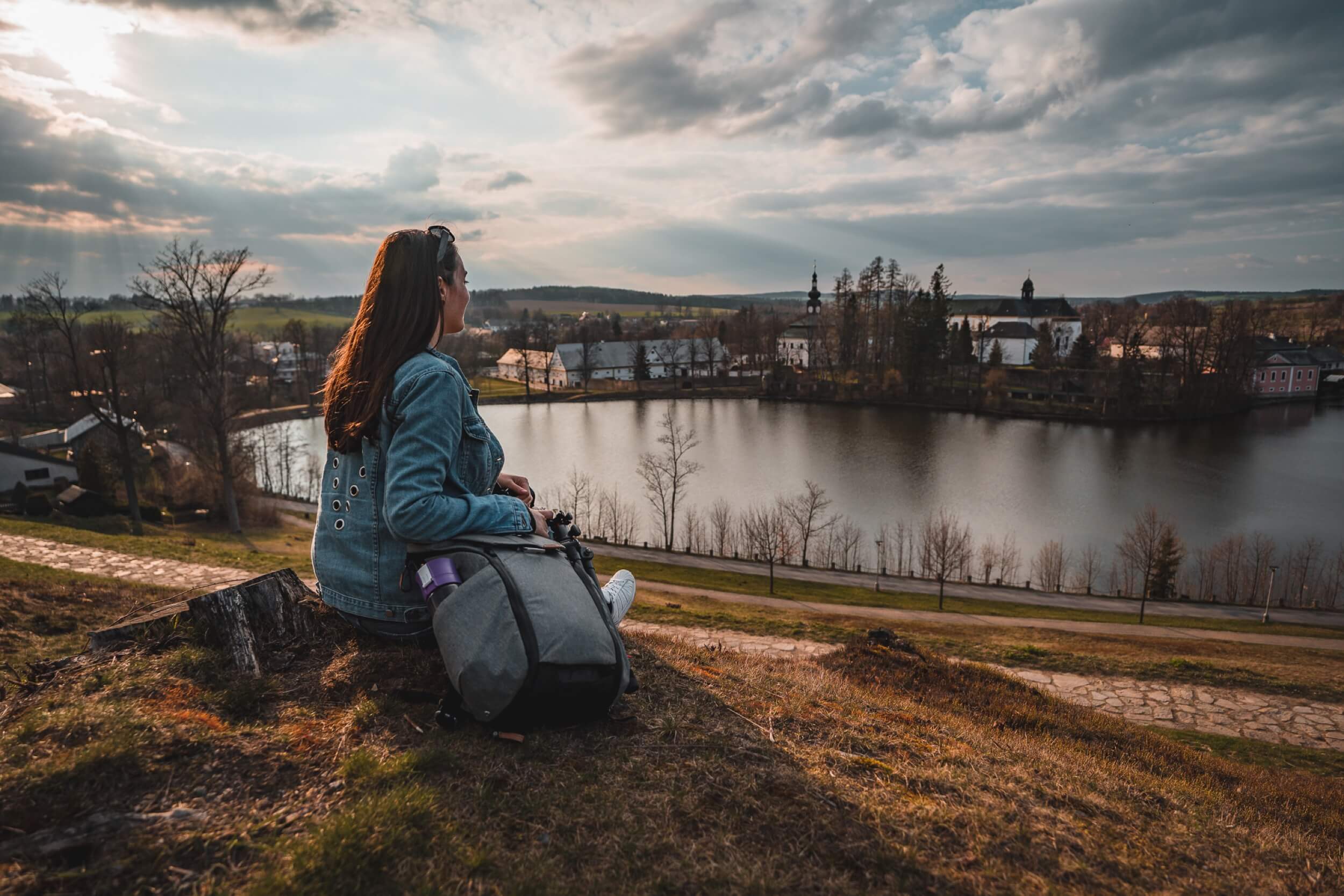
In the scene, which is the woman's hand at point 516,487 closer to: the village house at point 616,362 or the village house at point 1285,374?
the village house at point 616,362

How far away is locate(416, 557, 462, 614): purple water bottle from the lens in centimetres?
288

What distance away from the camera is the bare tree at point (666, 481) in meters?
32.3

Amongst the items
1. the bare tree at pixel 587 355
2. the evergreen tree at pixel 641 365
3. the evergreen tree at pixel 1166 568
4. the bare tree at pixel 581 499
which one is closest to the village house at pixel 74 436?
the bare tree at pixel 581 499

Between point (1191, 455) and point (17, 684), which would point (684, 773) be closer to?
point (17, 684)

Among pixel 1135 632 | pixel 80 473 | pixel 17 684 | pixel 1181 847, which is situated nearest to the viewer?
pixel 1181 847

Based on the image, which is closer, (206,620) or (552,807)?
(552,807)

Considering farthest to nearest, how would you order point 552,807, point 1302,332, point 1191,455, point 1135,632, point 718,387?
point 1302,332
point 718,387
point 1191,455
point 1135,632
point 552,807

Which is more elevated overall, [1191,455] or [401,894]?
[401,894]

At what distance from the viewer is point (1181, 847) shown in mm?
2939

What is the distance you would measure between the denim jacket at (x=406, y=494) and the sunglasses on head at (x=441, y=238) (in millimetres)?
466

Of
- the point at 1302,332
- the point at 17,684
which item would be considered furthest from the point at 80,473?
the point at 1302,332

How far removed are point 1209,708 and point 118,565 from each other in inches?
655

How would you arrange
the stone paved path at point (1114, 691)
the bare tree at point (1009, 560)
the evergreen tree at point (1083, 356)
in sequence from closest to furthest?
1. the stone paved path at point (1114, 691)
2. the bare tree at point (1009, 560)
3. the evergreen tree at point (1083, 356)

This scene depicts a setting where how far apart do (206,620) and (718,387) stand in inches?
3197
